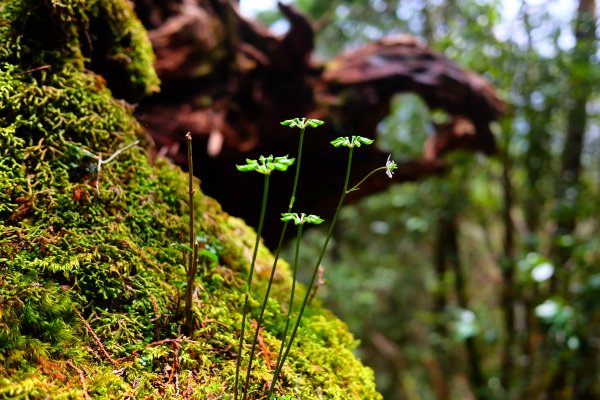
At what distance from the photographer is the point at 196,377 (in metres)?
1.29

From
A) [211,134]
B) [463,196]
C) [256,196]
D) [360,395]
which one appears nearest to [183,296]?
[360,395]

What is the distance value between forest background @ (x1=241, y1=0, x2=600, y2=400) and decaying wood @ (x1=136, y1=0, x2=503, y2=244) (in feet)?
1.81

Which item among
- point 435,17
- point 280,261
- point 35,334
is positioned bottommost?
point 35,334

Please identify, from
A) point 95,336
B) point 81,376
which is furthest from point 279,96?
point 81,376

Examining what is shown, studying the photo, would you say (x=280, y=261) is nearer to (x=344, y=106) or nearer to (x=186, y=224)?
(x=186, y=224)

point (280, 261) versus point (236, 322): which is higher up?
point (280, 261)

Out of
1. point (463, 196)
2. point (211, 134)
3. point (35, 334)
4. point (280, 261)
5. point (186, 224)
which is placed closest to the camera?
point (35, 334)

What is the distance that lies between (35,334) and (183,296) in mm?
428

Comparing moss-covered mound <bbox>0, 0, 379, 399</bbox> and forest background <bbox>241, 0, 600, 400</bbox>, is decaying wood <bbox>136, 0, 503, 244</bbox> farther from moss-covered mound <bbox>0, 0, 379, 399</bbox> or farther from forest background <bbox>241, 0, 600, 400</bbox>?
moss-covered mound <bbox>0, 0, 379, 399</bbox>

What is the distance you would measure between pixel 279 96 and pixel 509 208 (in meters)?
3.55

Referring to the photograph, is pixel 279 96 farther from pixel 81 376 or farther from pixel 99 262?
pixel 81 376

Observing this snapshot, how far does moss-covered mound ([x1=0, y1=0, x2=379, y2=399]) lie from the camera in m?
1.17

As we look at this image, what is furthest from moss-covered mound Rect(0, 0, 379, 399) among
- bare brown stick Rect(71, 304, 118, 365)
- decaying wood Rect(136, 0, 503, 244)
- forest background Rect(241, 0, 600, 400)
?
forest background Rect(241, 0, 600, 400)

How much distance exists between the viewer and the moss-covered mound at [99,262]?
117cm
